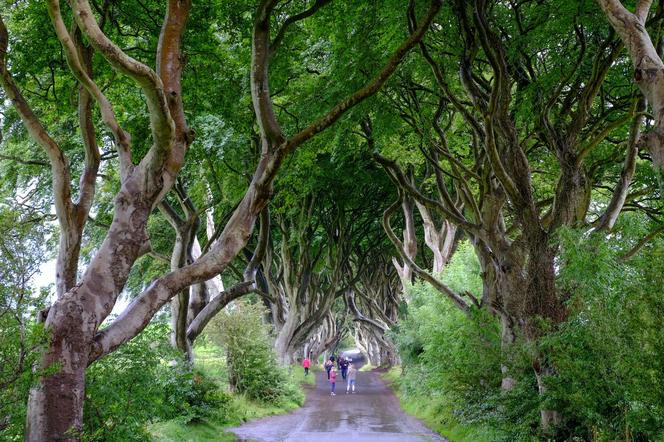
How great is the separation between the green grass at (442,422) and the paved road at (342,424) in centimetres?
28

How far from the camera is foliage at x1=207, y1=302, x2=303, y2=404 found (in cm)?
1852

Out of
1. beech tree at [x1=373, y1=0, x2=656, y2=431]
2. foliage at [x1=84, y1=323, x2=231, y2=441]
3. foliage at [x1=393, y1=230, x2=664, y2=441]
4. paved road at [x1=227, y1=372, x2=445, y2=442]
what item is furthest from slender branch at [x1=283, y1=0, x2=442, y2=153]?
paved road at [x1=227, y1=372, x2=445, y2=442]

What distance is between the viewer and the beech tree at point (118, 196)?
590cm

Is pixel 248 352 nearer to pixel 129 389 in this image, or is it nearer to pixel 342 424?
pixel 342 424

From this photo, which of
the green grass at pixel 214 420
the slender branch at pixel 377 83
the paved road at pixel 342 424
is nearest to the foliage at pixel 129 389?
the green grass at pixel 214 420

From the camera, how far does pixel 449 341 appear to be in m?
12.8

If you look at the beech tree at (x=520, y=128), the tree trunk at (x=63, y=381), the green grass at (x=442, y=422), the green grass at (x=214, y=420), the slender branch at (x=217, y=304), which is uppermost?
the beech tree at (x=520, y=128)

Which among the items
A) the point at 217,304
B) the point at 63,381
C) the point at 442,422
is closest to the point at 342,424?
the point at 442,422

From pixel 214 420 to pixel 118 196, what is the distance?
829cm

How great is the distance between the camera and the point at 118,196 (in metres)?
7.01

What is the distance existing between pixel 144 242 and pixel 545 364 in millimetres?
6370

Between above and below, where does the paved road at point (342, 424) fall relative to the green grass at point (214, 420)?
below

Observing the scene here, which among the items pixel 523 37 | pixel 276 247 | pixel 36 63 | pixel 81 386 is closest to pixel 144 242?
pixel 81 386

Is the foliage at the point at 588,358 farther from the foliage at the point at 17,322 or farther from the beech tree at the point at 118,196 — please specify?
the foliage at the point at 17,322
